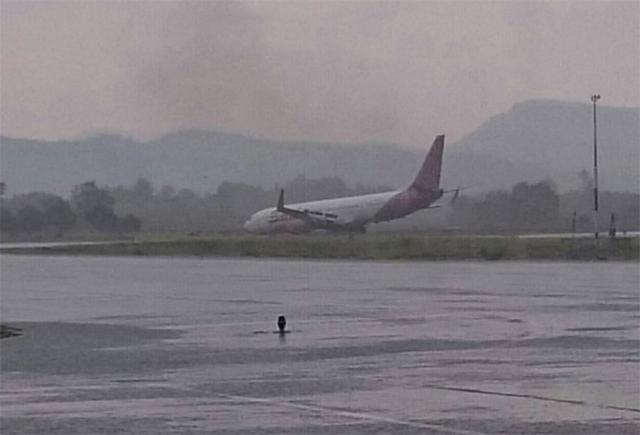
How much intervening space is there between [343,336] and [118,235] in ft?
296

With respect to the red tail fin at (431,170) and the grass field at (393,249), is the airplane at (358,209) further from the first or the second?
the grass field at (393,249)

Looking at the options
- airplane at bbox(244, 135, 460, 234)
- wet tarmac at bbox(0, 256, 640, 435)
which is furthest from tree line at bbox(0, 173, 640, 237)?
wet tarmac at bbox(0, 256, 640, 435)

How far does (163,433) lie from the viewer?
12398 millimetres

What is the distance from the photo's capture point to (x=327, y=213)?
10175 cm

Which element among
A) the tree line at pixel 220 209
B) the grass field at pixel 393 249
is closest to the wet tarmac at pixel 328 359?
the grass field at pixel 393 249

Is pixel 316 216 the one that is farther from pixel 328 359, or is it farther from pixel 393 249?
pixel 328 359

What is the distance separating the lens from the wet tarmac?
13305 millimetres

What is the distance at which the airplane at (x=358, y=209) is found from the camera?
99375 mm

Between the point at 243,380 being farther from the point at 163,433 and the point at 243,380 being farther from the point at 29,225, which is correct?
the point at 29,225

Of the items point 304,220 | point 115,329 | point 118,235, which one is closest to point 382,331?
point 115,329

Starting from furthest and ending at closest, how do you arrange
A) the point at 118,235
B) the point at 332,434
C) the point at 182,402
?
the point at 118,235 < the point at 182,402 < the point at 332,434

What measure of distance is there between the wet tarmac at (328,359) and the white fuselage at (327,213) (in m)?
58.1

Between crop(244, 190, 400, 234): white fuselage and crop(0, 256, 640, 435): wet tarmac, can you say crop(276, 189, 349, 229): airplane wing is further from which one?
crop(0, 256, 640, 435): wet tarmac

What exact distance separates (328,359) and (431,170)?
270 feet
